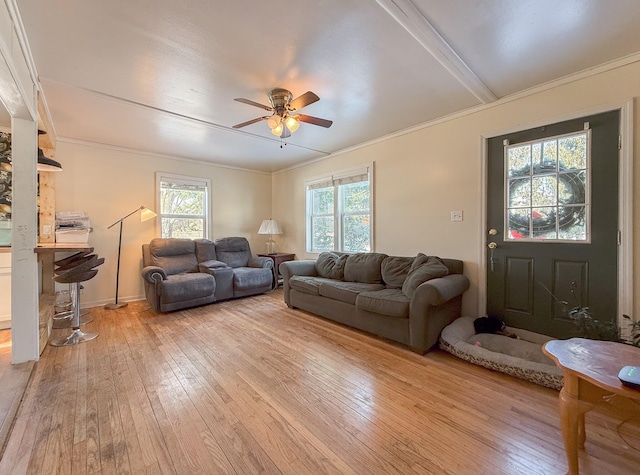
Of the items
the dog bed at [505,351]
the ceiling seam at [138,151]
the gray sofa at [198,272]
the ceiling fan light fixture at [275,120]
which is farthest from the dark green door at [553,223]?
the ceiling seam at [138,151]

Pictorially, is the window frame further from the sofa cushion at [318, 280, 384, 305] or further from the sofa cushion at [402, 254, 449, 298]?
the sofa cushion at [402, 254, 449, 298]

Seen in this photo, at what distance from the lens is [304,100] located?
2.34 m

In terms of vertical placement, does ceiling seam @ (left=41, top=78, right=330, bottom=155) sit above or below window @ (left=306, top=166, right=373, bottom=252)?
above

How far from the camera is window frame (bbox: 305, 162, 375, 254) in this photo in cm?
418

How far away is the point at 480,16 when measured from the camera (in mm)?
1748

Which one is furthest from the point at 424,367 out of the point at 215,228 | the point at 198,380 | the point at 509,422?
the point at 215,228

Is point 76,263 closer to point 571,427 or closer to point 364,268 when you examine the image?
point 364,268

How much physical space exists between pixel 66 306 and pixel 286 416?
3.86 meters

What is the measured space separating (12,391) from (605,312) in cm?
451

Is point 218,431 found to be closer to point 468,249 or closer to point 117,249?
point 468,249

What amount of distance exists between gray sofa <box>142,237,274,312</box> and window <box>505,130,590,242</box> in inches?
144

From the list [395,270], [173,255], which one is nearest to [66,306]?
[173,255]

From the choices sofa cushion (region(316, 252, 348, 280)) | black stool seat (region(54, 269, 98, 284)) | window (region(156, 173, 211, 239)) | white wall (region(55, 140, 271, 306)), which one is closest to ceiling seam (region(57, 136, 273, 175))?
white wall (region(55, 140, 271, 306))

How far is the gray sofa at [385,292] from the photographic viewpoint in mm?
→ 2523
